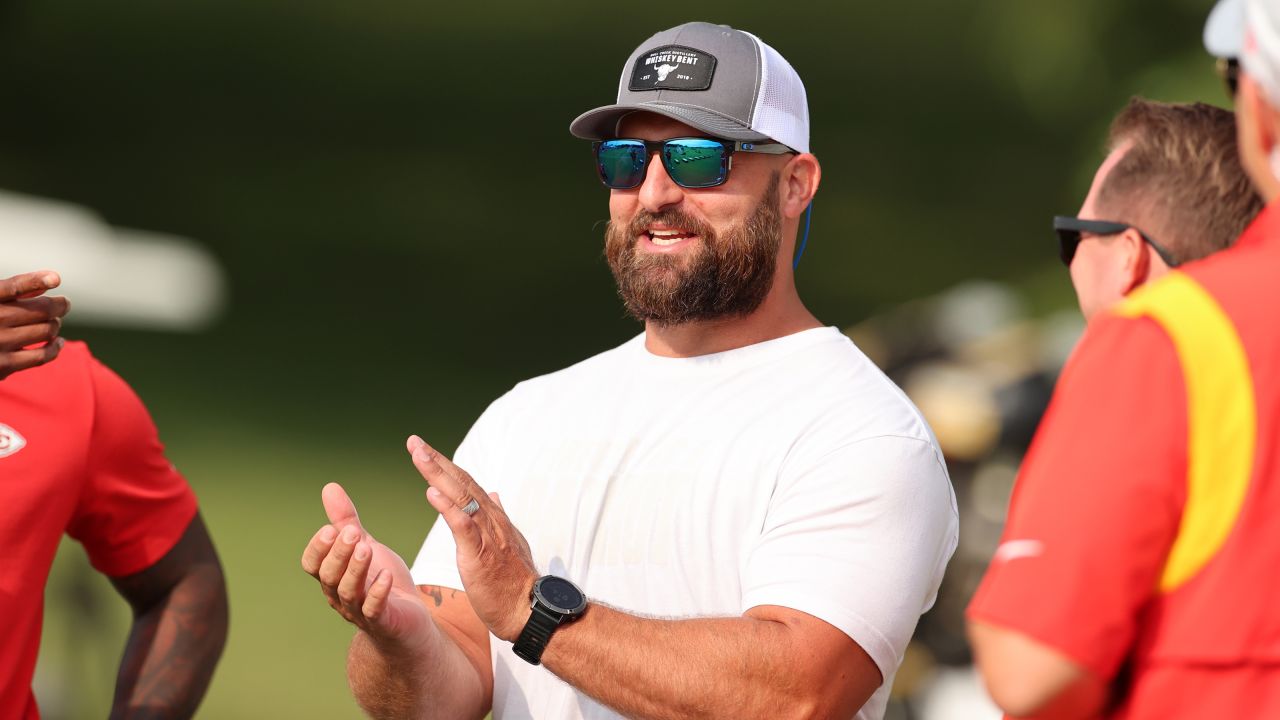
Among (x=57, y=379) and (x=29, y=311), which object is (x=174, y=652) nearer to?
(x=57, y=379)

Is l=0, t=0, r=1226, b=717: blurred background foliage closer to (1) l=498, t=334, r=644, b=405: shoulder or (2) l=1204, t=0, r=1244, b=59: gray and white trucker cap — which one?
(1) l=498, t=334, r=644, b=405: shoulder

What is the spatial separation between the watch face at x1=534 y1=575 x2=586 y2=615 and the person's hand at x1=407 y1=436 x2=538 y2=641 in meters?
0.02

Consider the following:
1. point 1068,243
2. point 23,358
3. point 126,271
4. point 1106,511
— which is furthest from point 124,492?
point 126,271

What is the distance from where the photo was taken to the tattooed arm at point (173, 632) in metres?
2.92

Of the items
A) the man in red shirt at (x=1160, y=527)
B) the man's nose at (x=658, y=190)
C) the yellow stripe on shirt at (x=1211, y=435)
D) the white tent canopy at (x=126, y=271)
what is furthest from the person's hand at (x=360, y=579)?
the white tent canopy at (x=126, y=271)

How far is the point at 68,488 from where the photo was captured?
2.63m

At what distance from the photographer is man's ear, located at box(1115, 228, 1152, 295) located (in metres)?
1.79

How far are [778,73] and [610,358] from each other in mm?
662

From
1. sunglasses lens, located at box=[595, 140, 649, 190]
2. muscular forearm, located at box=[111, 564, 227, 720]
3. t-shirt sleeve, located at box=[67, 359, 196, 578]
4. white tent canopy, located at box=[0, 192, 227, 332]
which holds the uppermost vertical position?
sunglasses lens, located at box=[595, 140, 649, 190]

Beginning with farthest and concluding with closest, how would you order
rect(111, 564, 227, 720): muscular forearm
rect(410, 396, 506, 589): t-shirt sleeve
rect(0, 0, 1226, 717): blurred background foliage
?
rect(0, 0, 1226, 717): blurred background foliage
rect(111, 564, 227, 720): muscular forearm
rect(410, 396, 506, 589): t-shirt sleeve

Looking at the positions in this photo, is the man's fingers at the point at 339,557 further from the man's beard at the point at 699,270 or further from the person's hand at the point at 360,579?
the man's beard at the point at 699,270

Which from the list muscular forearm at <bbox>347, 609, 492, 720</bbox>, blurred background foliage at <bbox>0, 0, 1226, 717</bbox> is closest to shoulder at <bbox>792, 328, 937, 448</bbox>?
muscular forearm at <bbox>347, 609, 492, 720</bbox>

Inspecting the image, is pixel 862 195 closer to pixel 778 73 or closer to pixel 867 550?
pixel 778 73

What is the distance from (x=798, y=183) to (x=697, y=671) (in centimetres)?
111
